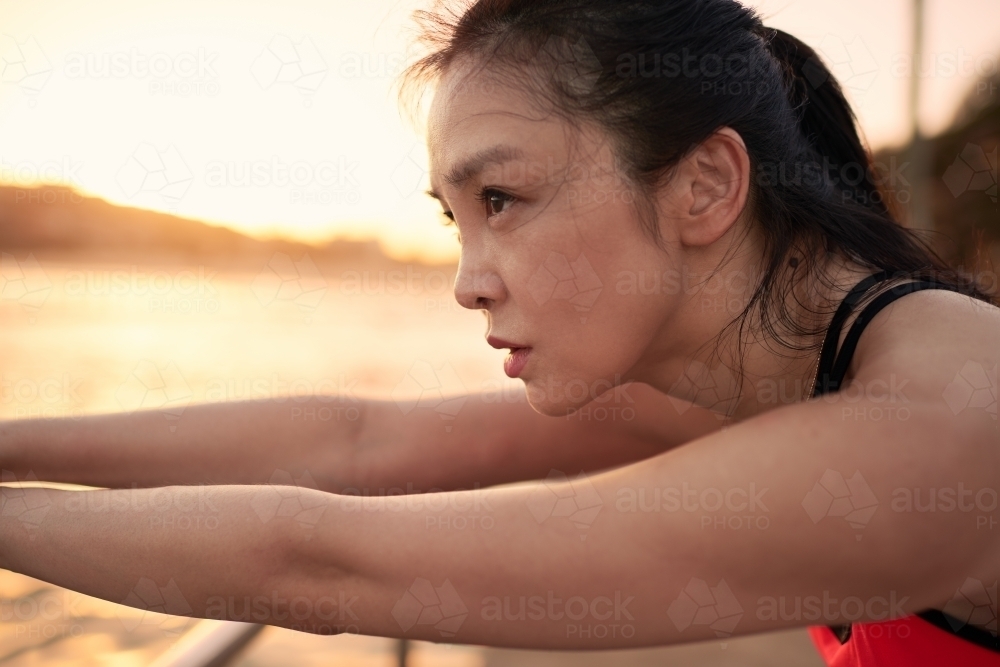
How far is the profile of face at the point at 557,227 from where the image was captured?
816 millimetres

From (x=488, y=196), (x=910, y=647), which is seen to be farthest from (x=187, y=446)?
(x=910, y=647)

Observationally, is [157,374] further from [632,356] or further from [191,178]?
[632,356]

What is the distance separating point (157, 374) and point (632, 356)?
4216 mm

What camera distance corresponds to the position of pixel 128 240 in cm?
832

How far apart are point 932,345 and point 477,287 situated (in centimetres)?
45

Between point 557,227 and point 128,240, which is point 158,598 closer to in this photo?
point 557,227

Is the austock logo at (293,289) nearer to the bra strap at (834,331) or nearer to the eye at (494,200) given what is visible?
the eye at (494,200)

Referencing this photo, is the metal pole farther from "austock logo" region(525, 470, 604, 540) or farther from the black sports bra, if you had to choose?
"austock logo" region(525, 470, 604, 540)

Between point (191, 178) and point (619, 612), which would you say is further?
point (191, 178)

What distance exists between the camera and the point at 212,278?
892cm

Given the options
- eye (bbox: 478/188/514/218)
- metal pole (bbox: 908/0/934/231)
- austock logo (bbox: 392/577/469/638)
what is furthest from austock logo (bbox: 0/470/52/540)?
metal pole (bbox: 908/0/934/231)

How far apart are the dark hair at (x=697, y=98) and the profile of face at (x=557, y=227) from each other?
34mm

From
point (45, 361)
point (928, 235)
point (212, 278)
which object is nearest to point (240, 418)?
point (928, 235)

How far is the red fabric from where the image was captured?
2.48ft
